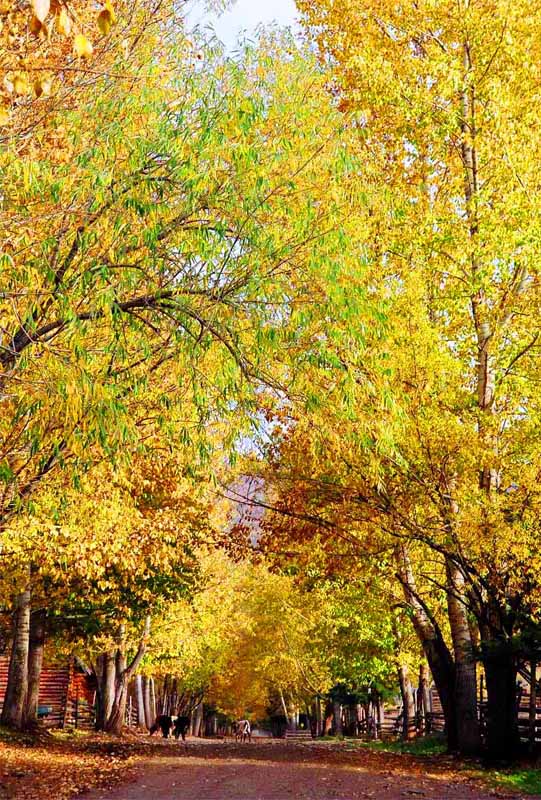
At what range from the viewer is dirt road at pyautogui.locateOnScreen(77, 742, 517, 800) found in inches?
451

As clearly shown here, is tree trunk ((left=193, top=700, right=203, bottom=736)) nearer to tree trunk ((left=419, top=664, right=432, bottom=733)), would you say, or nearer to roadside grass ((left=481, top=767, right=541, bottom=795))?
tree trunk ((left=419, top=664, right=432, bottom=733))

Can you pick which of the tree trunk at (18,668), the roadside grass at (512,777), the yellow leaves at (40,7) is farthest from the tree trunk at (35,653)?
the yellow leaves at (40,7)

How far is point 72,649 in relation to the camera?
26984 mm

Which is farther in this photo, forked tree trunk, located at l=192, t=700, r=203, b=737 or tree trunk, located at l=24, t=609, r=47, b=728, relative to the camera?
forked tree trunk, located at l=192, t=700, r=203, b=737

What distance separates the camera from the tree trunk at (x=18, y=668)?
20484mm

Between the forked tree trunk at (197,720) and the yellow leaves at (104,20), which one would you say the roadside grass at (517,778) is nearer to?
the yellow leaves at (104,20)

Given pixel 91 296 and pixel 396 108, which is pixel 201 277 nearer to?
pixel 91 296

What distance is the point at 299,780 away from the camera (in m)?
13.1

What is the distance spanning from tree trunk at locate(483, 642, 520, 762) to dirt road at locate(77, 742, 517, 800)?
914mm

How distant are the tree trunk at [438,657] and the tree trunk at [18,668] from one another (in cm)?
906

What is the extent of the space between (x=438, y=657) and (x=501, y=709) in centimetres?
224

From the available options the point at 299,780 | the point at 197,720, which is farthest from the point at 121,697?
the point at 197,720

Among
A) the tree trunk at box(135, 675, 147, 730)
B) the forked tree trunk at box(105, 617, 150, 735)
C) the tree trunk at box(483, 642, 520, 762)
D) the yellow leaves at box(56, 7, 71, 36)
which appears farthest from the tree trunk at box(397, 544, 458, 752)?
the tree trunk at box(135, 675, 147, 730)

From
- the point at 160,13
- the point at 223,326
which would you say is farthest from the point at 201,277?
the point at 160,13
